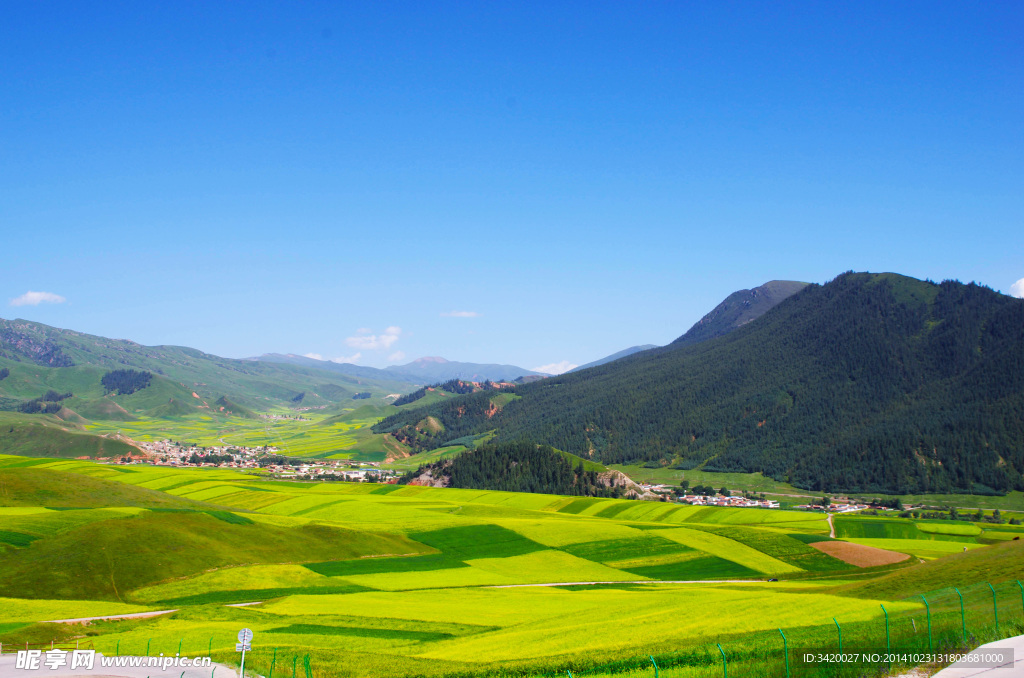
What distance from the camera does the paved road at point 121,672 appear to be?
35.6m

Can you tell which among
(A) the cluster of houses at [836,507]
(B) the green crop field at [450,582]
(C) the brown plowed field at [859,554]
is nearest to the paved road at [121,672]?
(B) the green crop field at [450,582]

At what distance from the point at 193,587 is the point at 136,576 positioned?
6.76m

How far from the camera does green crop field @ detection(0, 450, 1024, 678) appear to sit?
128 ft

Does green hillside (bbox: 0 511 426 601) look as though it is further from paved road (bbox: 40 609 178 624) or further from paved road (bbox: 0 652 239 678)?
paved road (bbox: 0 652 239 678)

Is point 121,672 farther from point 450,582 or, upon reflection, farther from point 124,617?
point 450,582

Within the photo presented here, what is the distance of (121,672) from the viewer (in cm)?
3653

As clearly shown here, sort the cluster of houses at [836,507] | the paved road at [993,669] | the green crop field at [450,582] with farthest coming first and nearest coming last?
the cluster of houses at [836,507] → the green crop field at [450,582] → the paved road at [993,669]

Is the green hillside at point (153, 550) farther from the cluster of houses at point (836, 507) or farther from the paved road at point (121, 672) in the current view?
the cluster of houses at point (836, 507)

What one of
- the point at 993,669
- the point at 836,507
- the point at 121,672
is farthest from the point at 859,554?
the point at 121,672

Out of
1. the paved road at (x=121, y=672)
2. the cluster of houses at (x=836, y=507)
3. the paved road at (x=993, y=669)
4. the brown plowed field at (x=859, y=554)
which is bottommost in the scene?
the cluster of houses at (x=836, y=507)

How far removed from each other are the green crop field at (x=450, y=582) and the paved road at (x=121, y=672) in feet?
7.94

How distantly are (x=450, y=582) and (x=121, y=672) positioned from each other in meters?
50.0

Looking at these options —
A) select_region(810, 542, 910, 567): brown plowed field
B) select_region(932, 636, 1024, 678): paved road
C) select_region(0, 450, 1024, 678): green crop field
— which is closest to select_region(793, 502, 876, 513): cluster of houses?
select_region(0, 450, 1024, 678): green crop field

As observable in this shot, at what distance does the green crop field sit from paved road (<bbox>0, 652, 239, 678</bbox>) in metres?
2.42
